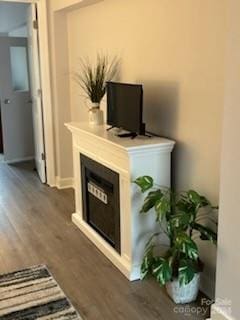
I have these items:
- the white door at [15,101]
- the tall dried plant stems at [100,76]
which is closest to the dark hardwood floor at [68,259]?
the tall dried plant stems at [100,76]

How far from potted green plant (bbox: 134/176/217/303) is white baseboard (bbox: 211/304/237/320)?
0.21m

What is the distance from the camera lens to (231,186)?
1.99 metres

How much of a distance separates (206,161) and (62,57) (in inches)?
108

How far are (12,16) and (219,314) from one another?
571cm

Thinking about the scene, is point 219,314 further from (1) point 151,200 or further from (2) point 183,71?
(2) point 183,71

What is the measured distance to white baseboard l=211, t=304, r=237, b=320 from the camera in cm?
213

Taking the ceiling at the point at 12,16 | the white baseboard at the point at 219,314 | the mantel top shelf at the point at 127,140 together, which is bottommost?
the white baseboard at the point at 219,314

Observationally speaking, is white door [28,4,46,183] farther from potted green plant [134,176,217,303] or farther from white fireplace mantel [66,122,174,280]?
potted green plant [134,176,217,303]

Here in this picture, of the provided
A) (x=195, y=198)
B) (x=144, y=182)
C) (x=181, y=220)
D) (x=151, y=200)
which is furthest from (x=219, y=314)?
(x=144, y=182)

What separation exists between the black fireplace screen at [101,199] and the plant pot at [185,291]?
23.8 inches

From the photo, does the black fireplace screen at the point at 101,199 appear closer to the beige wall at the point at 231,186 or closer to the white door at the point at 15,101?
the beige wall at the point at 231,186

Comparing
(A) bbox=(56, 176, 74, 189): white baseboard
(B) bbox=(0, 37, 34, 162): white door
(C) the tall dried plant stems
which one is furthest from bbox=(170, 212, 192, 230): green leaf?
(B) bbox=(0, 37, 34, 162): white door

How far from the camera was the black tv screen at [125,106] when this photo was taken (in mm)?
2812

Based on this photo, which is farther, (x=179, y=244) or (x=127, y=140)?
(x=127, y=140)
